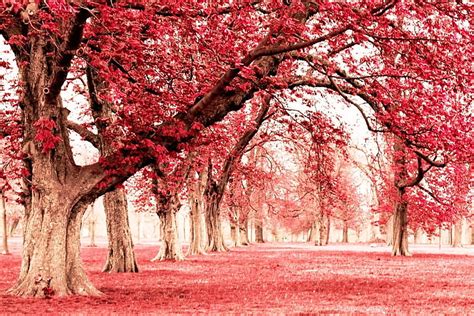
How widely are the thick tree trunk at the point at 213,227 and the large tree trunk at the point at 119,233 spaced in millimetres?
17572

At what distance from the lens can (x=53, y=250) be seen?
12773 millimetres

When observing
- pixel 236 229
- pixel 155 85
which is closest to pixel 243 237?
pixel 236 229

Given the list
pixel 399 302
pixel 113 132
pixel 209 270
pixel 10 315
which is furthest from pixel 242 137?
pixel 10 315

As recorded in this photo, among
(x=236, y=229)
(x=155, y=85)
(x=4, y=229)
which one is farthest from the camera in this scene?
(x=236, y=229)

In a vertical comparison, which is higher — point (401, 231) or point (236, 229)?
point (401, 231)

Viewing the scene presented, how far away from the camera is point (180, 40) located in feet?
51.8

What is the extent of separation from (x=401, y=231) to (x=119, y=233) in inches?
792

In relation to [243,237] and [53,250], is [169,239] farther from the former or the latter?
[243,237]

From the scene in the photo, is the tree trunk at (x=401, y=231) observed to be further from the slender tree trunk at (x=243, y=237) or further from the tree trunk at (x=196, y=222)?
the slender tree trunk at (x=243, y=237)

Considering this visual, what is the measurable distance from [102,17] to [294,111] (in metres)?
6.30

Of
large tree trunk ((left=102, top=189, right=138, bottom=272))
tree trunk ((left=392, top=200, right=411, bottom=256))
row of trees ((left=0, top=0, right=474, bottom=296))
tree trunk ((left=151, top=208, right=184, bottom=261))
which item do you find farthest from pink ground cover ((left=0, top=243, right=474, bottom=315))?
tree trunk ((left=392, top=200, right=411, bottom=256))

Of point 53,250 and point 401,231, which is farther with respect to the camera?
point 401,231

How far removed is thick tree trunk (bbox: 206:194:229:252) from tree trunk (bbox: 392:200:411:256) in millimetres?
11085

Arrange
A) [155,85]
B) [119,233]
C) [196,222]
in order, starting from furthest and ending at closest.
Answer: [196,222]
[119,233]
[155,85]
